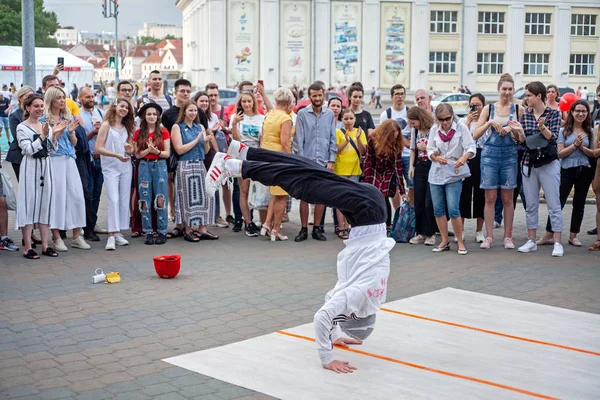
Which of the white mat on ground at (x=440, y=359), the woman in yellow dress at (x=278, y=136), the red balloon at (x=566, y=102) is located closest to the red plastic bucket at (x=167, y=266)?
the white mat on ground at (x=440, y=359)

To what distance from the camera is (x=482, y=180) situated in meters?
11.0

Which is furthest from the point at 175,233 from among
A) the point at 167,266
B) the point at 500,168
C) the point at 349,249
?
the point at 349,249

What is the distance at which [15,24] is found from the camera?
79.1 metres

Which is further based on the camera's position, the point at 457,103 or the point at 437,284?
the point at 457,103

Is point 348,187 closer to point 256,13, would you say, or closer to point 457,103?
point 457,103

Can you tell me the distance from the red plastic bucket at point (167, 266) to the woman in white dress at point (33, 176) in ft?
6.46

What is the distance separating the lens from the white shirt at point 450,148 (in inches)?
412

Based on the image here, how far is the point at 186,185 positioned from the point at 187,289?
2.91 metres

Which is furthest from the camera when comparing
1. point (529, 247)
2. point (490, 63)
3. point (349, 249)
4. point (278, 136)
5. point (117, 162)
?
point (490, 63)

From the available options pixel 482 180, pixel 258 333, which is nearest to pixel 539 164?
pixel 482 180

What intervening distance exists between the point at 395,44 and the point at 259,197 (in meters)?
54.8

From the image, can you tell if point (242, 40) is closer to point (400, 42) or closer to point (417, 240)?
point (400, 42)

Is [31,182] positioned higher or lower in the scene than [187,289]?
higher

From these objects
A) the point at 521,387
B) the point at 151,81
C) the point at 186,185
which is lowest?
the point at 521,387
